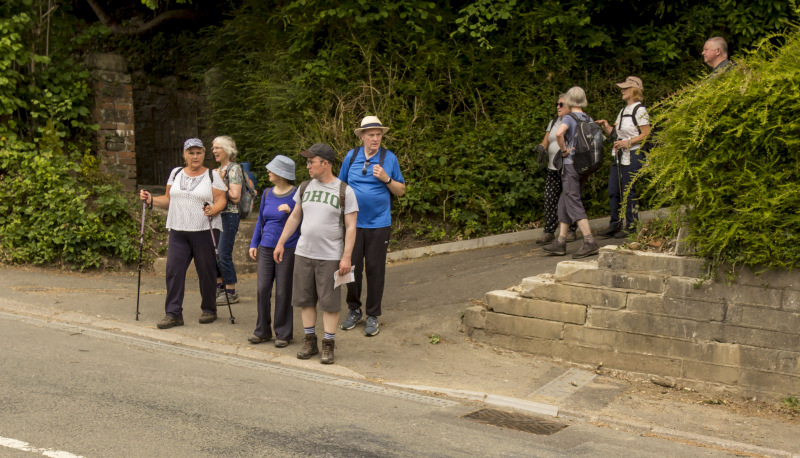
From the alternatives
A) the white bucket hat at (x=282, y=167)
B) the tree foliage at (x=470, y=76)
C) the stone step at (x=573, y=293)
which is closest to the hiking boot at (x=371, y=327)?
the stone step at (x=573, y=293)

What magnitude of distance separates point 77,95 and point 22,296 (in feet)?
13.9

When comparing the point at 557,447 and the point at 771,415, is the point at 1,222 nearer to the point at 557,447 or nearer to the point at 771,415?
the point at 557,447

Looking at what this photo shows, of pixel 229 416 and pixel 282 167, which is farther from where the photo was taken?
pixel 282 167

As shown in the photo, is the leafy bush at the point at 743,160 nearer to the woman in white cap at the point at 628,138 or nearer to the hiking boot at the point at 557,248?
the woman in white cap at the point at 628,138

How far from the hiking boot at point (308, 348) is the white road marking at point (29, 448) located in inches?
103

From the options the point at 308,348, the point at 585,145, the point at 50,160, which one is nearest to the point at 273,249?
the point at 308,348

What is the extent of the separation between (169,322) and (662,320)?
183 inches

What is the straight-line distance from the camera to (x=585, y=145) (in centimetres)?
868

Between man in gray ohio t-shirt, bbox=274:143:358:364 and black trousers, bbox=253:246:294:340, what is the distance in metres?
0.31

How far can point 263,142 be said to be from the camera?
13383 millimetres

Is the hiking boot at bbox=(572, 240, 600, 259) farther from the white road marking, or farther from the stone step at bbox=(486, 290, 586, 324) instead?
the white road marking

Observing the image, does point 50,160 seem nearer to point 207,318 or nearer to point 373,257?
point 207,318

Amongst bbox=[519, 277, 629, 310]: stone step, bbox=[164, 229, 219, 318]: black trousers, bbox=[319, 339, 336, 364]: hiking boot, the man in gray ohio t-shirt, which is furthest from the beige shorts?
bbox=[519, 277, 629, 310]: stone step

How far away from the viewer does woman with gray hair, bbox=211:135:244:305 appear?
8281 millimetres
